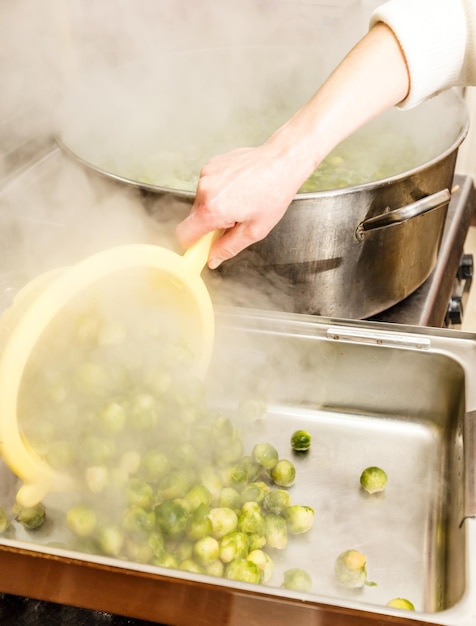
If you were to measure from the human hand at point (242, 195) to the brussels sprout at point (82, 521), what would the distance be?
0.54 m

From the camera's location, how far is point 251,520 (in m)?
1.21

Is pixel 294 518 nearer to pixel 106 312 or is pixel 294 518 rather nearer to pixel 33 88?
pixel 106 312

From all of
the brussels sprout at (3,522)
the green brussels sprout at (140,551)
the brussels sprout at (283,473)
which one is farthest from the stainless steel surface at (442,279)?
the brussels sprout at (3,522)

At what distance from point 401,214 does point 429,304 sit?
40cm

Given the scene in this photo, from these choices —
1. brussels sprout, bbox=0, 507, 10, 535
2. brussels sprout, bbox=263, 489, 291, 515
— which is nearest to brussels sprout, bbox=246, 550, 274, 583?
brussels sprout, bbox=263, 489, 291, 515

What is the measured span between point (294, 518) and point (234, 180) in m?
0.66

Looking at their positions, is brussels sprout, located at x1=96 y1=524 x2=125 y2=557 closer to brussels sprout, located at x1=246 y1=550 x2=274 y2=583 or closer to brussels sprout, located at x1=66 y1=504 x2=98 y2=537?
brussels sprout, located at x1=66 y1=504 x2=98 y2=537

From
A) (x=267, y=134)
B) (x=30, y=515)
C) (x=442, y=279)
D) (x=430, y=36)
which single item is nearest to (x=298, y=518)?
(x=30, y=515)

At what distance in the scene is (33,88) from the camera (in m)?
1.93

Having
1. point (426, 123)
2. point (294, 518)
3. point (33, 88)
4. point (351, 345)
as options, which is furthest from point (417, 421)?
point (33, 88)

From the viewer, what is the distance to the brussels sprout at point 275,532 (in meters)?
1.21

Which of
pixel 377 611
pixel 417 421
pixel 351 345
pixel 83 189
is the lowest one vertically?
pixel 377 611

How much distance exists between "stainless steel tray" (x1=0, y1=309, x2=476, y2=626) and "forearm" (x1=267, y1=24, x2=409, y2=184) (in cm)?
42

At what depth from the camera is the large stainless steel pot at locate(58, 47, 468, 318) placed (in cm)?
138
